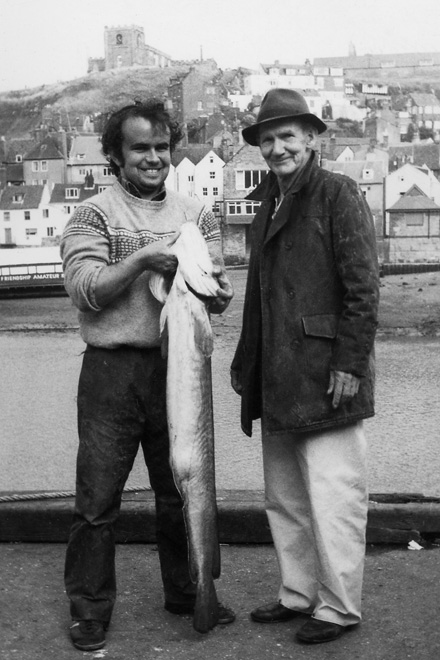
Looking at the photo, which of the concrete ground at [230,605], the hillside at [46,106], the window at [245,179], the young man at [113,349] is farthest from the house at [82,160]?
the young man at [113,349]

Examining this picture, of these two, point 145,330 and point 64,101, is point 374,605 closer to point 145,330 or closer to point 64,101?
point 145,330

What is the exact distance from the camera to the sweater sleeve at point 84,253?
3154 mm

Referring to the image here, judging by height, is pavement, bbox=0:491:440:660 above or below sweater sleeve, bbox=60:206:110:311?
below

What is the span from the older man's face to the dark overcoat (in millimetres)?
50

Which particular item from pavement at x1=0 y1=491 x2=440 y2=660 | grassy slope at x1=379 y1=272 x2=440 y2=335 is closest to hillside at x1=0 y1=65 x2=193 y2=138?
grassy slope at x1=379 y1=272 x2=440 y2=335

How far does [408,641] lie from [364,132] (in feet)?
140

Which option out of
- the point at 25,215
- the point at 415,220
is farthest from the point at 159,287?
the point at 415,220

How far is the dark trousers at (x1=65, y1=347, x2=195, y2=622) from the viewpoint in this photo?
3.25 meters

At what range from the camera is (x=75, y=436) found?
294 inches

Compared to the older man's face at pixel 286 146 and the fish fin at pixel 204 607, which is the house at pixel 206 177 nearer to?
the older man's face at pixel 286 146

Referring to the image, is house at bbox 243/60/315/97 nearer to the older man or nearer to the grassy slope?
the grassy slope

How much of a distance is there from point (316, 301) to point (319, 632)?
3.76 feet

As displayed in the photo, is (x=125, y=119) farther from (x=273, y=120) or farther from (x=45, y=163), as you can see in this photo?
(x=45, y=163)

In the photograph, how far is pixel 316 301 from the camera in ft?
10.4
